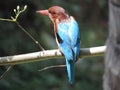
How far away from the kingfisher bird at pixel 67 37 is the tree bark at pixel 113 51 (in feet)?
5.08

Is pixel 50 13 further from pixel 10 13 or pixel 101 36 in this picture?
pixel 101 36

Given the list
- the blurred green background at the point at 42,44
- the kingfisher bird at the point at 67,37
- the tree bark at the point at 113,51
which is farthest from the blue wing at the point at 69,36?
the tree bark at the point at 113,51

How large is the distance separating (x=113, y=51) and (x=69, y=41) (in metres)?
1.90

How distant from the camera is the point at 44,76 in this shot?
501 centimetres

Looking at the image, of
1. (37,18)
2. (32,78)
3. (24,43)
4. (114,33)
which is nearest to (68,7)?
(37,18)

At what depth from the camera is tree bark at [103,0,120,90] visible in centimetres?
99

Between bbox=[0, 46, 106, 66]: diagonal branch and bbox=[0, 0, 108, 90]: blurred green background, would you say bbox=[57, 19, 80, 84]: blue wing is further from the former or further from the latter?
bbox=[0, 0, 108, 90]: blurred green background

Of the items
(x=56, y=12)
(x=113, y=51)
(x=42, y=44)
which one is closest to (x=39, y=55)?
(x=56, y=12)

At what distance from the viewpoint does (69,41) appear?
2910mm

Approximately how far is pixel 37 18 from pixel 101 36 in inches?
41.6

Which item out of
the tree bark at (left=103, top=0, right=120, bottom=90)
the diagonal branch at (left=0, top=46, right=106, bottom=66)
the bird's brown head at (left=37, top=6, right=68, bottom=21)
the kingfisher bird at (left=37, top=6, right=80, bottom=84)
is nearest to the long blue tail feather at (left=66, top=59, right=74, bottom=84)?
the kingfisher bird at (left=37, top=6, right=80, bottom=84)

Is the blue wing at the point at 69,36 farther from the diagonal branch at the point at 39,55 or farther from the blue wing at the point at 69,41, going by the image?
the diagonal branch at the point at 39,55

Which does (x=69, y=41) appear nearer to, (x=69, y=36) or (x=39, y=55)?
(x=69, y=36)

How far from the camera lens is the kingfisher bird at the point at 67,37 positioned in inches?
106
